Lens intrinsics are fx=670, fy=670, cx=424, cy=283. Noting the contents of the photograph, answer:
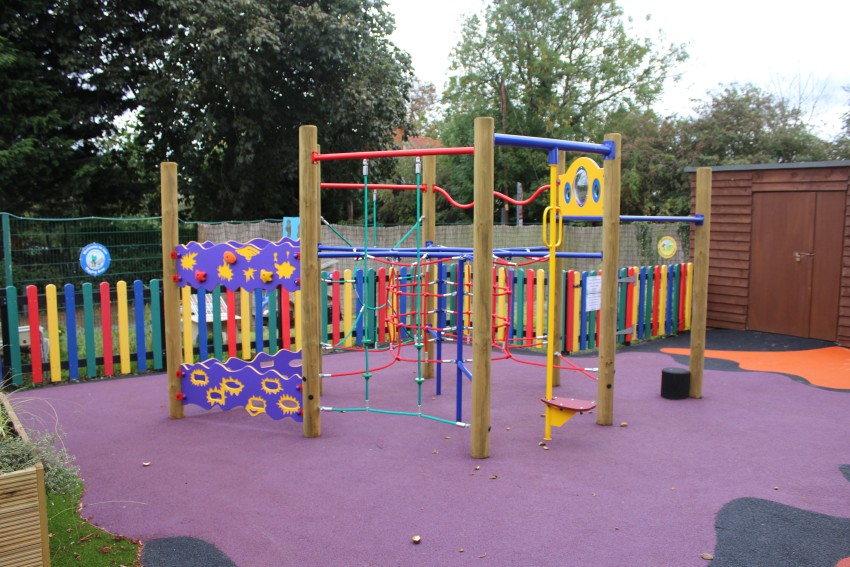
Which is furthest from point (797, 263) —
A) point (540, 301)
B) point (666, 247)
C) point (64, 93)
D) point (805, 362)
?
point (64, 93)

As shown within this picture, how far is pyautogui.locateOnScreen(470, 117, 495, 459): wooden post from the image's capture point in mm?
4520

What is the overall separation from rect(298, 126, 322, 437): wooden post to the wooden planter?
106 inches

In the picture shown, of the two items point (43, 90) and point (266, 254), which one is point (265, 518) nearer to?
point (266, 254)

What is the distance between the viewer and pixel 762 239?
9.94 metres

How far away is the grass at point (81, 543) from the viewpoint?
332cm

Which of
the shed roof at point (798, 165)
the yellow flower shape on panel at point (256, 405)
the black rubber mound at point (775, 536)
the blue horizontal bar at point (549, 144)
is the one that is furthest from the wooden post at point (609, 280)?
the shed roof at point (798, 165)

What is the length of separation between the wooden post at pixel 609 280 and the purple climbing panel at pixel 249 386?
2.49m

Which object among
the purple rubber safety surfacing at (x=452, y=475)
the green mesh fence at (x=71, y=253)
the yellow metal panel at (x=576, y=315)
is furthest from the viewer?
the green mesh fence at (x=71, y=253)

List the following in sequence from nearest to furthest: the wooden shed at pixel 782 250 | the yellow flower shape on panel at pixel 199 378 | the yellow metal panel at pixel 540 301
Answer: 1. the yellow flower shape on panel at pixel 199 378
2. the yellow metal panel at pixel 540 301
3. the wooden shed at pixel 782 250

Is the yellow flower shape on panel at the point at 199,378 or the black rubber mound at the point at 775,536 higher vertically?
the yellow flower shape on panel at the point at 199,378

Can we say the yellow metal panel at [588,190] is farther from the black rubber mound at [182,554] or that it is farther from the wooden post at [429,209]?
the black rubber mound at [182,554]

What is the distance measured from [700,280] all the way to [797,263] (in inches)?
165

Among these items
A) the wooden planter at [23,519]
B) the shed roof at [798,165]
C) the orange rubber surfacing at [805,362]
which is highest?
the shed roof at [798,165]

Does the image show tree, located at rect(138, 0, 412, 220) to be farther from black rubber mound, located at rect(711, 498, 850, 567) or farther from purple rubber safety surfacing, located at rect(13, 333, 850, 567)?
black rubber mound, located at rect(711, 498, 850, 567)
